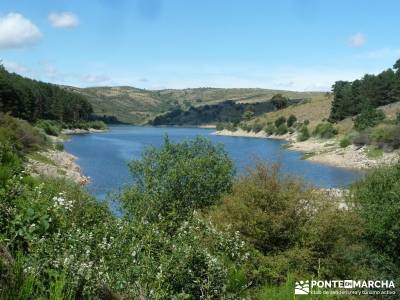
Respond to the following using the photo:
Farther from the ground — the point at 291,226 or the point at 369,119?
the point at 369,119

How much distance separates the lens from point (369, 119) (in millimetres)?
104500

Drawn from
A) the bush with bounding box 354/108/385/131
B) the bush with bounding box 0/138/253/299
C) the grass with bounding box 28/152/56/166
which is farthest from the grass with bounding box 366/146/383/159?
the bush with bounding box 0/138/253/299

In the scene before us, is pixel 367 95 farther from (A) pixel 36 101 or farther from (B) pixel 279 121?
(A) pixel 36 101

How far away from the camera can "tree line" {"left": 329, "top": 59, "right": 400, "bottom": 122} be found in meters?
122

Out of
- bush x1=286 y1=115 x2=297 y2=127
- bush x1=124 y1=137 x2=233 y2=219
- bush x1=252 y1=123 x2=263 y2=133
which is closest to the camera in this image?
bush x1=124 y1=137 x2=233 y2=219

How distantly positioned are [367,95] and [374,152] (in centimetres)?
4376

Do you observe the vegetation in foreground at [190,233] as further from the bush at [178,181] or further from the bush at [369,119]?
the bush at [369,119]

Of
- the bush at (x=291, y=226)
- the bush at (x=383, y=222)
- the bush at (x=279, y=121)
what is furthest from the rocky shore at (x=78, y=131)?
the bush at (x=291, y=226)

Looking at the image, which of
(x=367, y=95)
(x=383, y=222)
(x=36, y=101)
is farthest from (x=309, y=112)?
(x=383, y=222)

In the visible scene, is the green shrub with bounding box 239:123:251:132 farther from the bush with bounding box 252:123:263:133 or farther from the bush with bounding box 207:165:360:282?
the bush with bounding box 207:165:360:282

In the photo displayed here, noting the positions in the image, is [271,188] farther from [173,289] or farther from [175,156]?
[173,289]

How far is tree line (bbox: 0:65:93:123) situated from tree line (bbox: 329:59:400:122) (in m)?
75.5

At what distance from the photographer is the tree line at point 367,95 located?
122m

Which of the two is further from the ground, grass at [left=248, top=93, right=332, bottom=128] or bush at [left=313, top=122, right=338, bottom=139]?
grass at [left=248, top=93, right=332, bottom=128]
